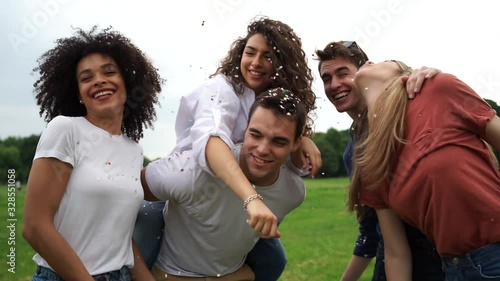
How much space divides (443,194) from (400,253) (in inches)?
28.0

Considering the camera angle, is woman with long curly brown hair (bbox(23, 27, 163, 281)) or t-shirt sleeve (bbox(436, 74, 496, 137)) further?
woman with long curly brown hair (bbox(23, 27, 163, 281))

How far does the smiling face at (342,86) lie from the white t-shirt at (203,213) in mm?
640

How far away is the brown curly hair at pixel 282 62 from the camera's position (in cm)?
399

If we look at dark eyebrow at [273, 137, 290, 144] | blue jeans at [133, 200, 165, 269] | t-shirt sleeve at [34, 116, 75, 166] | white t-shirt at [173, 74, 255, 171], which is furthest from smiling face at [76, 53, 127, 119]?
dark eyebrow at [273, 137, 290, 144]

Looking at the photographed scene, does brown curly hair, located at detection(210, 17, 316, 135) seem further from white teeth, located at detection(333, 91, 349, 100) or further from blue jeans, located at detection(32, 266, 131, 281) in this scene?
blue jeans, located at detection(32, 266, 131, 281)

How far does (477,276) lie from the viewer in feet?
9.25

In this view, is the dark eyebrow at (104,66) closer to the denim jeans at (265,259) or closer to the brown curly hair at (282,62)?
the brown curly hair at (282,62)

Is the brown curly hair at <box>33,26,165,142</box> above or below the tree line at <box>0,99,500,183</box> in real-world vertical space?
above

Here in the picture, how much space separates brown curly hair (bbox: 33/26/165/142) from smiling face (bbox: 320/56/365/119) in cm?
116

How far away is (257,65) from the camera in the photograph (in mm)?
3895

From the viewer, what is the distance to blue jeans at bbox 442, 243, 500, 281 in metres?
2.77

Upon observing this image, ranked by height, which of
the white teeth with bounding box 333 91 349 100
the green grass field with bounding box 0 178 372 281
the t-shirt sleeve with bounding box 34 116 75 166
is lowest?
the green grass field with bounding box 0 178 372 281

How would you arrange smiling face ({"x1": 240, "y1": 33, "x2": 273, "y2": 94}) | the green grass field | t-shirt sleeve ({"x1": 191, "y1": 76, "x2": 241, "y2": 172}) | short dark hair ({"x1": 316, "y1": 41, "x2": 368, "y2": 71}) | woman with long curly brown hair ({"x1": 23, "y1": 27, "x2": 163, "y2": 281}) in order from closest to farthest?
woman with long curly brown hair ({"x1": 23, "y1": 27, "x2": 163, "y2": 281}), t-shirt sleeve ({"x1": 191, "y1": 76, "x2": 241, "y2": 172}), smiling face ({"x1": 240, "y1": 33, "x2": 273, "y2": 94}), short dark hair ({"x1": 316, "y1": 41, "x2": 368, "y2": 71}), the green grass field

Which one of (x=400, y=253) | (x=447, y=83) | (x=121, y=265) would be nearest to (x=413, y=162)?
(x=447, y=83)
